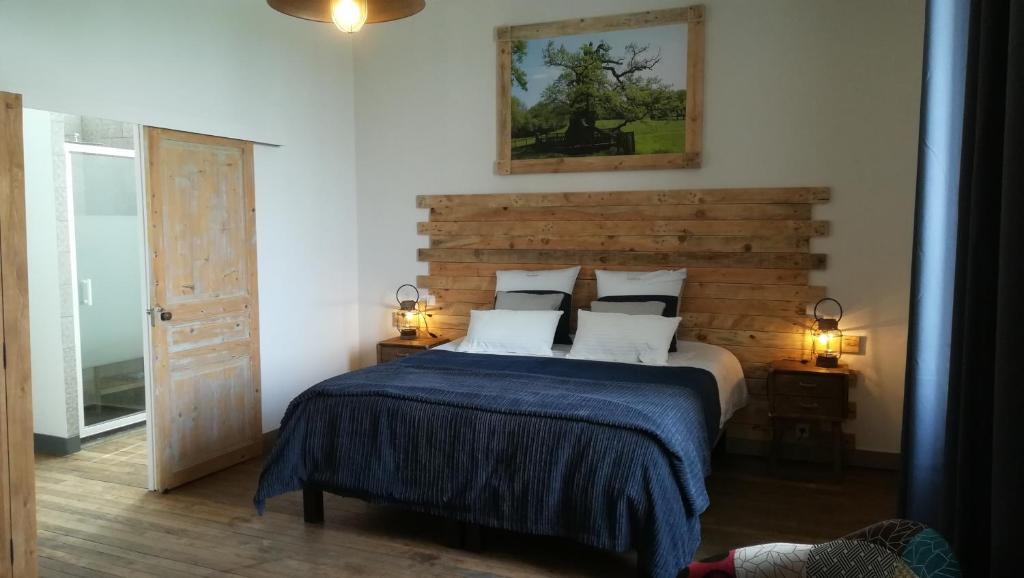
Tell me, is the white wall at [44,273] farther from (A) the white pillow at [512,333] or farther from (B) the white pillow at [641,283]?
(B) the white pillow at [641,283]

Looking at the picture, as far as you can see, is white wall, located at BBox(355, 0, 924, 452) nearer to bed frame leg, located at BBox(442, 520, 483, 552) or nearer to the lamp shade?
the lamp shade

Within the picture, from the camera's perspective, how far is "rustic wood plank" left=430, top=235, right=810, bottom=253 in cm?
448

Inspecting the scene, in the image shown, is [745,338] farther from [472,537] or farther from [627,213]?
[472,537]

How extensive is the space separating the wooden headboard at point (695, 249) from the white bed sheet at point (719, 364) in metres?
0.21

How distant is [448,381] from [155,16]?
2.49 meters

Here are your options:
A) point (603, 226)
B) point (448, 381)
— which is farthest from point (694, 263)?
point (448, 381)

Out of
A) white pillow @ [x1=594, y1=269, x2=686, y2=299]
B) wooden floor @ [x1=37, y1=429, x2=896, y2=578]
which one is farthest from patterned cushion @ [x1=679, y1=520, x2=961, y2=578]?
white pillow @ [x1=594, y1=269, x2=686, y2=299]

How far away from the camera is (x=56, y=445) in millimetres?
4699

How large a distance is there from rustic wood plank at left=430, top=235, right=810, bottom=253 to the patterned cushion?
2.97 metres

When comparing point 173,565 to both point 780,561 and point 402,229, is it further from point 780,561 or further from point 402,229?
point 402,229

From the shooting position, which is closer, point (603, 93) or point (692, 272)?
point (692, 272)

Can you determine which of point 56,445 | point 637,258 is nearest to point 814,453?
point 637,258

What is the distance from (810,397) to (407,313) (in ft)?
9.32

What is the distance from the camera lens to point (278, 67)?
4738 mm
